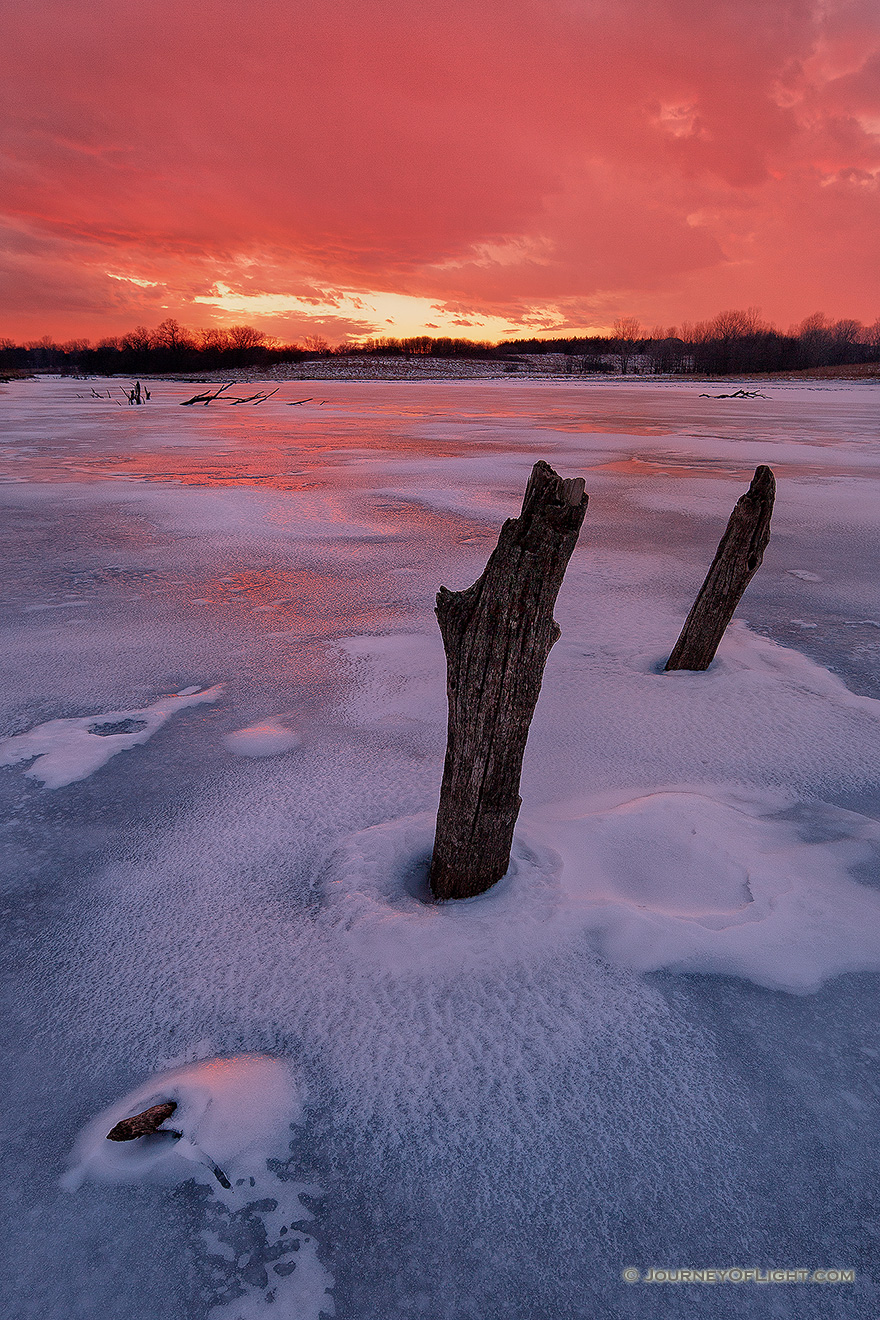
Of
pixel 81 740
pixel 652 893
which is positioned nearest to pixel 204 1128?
pixel 652 893

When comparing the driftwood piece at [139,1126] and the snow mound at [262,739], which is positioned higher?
the snow mound at [262,739]

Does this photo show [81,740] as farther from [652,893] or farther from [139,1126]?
[652,893]

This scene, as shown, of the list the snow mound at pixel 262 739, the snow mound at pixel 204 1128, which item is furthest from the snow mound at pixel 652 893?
the snow mound at pixel 262 739

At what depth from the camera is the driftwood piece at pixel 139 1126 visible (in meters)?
1.72

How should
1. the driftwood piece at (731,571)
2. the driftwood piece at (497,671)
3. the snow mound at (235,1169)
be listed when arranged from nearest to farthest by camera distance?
1. the snow mound at (235,1169)
2. the driftwood piece at (497,671)
3. the driftwood piece at (731,571)

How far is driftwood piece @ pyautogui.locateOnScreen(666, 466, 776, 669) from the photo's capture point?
4.27 m

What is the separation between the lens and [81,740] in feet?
12.2

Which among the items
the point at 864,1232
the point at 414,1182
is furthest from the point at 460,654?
the point at 864,1232

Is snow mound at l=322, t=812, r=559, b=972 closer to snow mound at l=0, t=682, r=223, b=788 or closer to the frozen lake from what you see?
the frozen lake

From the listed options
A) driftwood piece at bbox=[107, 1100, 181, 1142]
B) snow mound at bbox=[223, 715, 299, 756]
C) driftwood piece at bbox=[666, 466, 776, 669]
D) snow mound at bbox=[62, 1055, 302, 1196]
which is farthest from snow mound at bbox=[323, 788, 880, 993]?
driftwood piece at bbox=[666, 466, 776, 669]

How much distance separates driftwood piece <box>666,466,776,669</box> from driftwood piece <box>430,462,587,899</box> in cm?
253

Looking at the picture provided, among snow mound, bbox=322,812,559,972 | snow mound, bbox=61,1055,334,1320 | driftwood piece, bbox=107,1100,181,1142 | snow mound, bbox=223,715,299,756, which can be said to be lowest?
snow mound, bbox=61,1055,334,1320

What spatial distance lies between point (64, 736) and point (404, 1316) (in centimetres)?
321

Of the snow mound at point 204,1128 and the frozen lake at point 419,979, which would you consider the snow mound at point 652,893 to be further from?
the snow mound at point 204,1128
